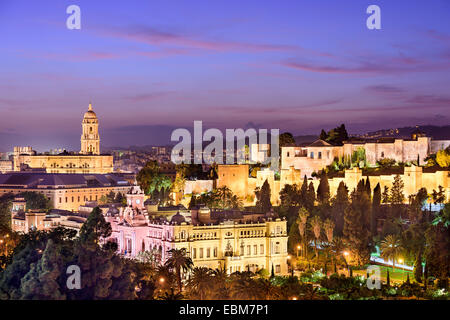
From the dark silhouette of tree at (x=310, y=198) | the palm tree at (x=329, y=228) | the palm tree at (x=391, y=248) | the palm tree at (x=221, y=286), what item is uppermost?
the dark silhouette of tree at (x=310, y=198)

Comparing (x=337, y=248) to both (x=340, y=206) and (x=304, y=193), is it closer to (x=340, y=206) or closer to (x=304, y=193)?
(x=340, y=206)

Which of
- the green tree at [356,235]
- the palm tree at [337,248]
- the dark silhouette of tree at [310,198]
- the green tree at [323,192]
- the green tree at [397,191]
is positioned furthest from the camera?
the green tree at [323,192]

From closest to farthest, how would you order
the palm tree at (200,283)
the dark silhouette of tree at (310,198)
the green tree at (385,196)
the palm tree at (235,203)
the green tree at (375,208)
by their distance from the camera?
the palm tree at (200,283) → the green tree at (375,208) → the green tree at (385,196) → the dark silhouette of tree at (310,198) → the palm tree at (235,203)

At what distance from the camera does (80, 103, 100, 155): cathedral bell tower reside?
10094cm

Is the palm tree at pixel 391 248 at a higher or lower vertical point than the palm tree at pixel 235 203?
lower

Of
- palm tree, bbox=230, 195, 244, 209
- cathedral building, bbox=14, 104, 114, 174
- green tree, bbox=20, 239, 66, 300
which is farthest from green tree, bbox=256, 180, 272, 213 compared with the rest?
cathedral building, bbox=14, 104, 114, 174

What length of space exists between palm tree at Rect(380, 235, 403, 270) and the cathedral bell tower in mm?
70073

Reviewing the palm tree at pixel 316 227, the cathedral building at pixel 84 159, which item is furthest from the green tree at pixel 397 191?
the cathedral building at pixel 84 159

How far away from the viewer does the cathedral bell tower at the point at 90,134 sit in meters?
101

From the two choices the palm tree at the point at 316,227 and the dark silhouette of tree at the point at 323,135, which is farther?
the dark silhouette of tree at the point at 323,135

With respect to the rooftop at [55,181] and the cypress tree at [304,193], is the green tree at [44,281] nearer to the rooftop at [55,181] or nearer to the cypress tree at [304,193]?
the cypress tree at [304,193]

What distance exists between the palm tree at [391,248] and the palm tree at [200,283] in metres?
8.93

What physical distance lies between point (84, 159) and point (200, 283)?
7232 cm

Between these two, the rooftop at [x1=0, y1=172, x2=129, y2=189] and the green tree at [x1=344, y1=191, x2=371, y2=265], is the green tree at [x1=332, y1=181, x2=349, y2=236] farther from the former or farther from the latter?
the rooftop at [x1=0, y1=172, x2=129, y2=189]
